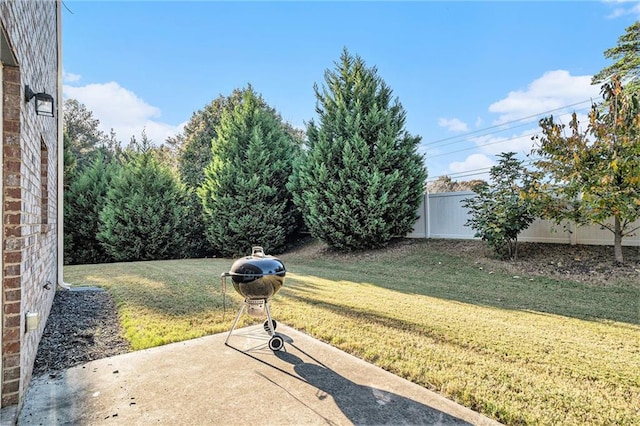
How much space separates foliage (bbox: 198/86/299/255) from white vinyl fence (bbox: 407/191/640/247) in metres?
4.81

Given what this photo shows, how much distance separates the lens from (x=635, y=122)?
6.48 metres

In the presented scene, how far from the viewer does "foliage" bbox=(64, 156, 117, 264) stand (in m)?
12.9

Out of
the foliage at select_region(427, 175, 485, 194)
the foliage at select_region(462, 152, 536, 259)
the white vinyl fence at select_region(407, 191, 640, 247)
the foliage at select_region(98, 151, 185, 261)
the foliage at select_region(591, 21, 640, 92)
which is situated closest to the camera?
the foliage at select_region(462, 152, 536, 259)

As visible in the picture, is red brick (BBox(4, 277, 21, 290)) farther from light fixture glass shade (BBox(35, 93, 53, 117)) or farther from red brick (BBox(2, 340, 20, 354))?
light fixture glass shade (BBox(35, 93, 53, 117))

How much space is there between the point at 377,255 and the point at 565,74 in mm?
9662

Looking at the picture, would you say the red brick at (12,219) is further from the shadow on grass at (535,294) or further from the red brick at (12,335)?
the shadow on grass at (535,294)

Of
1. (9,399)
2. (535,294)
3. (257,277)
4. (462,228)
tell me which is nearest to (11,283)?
(9,399)

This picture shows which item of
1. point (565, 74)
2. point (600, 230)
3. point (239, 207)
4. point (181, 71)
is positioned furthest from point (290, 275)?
point (565, 74)

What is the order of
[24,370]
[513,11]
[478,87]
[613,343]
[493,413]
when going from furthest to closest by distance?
[478,87] < [513,11] < [613,343] < [24,370] < [493,413]

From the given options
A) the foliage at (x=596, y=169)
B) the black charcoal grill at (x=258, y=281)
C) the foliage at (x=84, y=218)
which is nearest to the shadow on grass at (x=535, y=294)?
the foliage at (x=596, y=169)

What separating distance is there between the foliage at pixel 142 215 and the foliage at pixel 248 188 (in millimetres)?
1266

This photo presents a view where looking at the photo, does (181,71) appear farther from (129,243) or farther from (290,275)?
(290,275)

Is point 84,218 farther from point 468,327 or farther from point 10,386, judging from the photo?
point 468,327

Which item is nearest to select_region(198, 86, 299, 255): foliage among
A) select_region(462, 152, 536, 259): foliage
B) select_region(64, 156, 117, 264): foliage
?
select_region(64, 156, 117, 264): foliage
